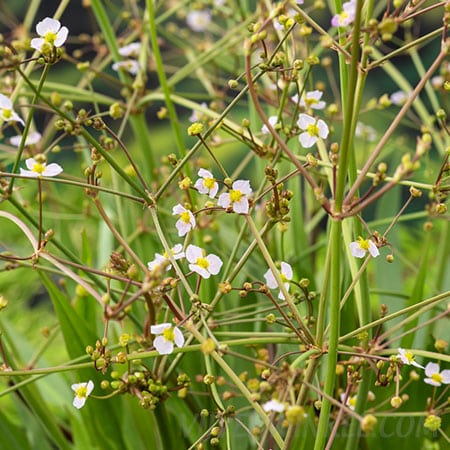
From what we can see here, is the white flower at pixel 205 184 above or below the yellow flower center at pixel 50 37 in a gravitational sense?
below

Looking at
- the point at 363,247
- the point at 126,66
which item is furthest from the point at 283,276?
the point at 126,66

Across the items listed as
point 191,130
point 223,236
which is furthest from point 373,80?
point 191,130

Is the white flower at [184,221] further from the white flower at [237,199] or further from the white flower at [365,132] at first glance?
the white flower at [365,132]

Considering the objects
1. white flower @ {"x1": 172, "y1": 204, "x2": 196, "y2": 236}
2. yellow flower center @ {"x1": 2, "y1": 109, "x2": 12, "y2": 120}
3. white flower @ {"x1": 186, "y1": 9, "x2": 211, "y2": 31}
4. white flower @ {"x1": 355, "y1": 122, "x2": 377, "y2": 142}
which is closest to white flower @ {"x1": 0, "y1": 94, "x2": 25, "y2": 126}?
yellow flower center @ {"x1": 2, "y1": 109, "x2": 12, "y2": 120}

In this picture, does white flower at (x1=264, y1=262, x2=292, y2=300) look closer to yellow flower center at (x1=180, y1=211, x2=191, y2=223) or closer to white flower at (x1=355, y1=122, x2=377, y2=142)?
yellow flower center at (x1=180, y1=211, x2=191, y2=223)

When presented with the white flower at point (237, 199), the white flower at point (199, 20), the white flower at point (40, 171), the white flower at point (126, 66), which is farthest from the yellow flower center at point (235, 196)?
the white flower at point (199, 20)

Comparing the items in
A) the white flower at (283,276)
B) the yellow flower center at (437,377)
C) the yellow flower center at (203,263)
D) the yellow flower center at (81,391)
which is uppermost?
the yellow flower center at (203,263)

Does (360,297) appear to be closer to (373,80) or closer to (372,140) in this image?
(372,140)

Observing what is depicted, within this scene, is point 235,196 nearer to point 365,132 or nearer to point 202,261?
point 202,261
